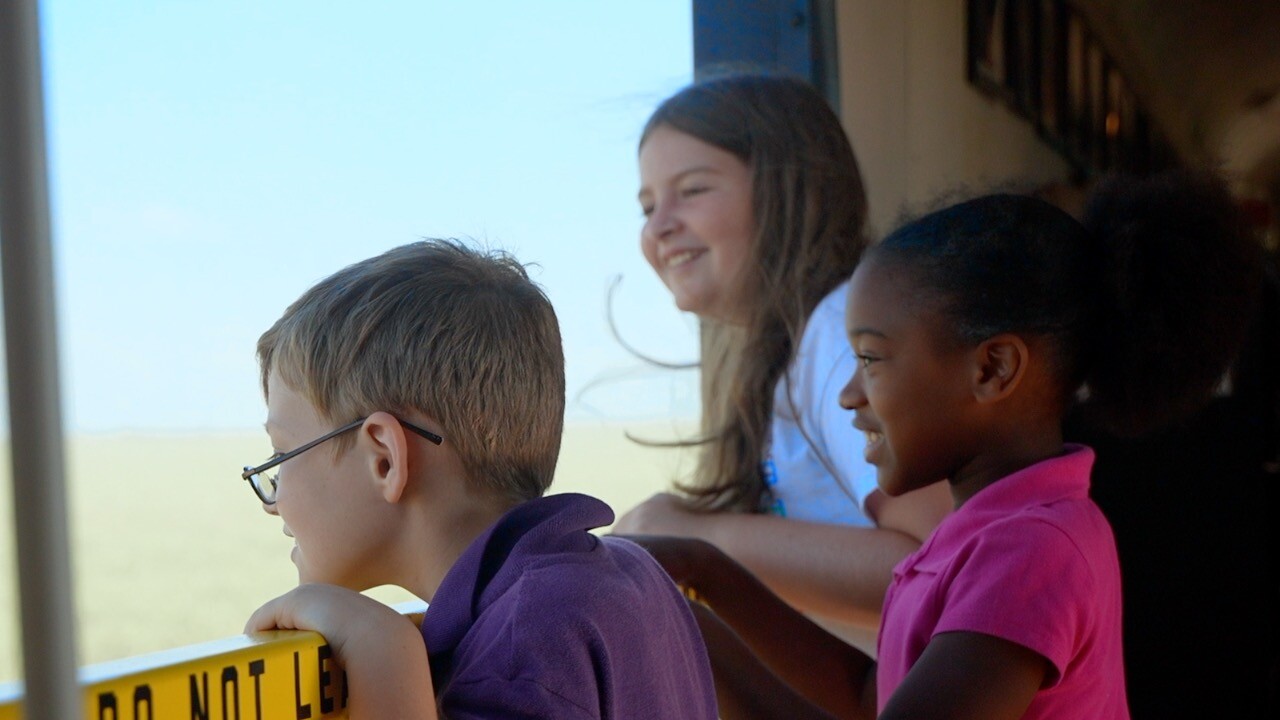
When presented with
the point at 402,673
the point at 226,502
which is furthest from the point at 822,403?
the point at 226,502

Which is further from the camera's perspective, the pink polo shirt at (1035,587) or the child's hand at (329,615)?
the pink polo shirt at (1035,587)

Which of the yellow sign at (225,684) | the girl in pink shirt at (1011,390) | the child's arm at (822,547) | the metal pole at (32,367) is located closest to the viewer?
the metal pole at (32,367)

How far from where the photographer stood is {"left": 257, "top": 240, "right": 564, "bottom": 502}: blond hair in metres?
0.92

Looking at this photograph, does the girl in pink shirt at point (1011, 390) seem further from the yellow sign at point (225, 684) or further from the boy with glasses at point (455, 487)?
the yellow sign at point (225, 684)

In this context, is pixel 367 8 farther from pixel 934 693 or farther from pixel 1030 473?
pixel 934 693

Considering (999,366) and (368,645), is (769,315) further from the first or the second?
(368,645)

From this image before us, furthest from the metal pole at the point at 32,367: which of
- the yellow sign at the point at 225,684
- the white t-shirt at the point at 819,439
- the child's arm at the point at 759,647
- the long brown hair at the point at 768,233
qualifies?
the long brown hair at the point at 768,233

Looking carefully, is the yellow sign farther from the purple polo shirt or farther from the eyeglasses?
the eyeglasses

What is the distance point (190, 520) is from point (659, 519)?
3.89ft

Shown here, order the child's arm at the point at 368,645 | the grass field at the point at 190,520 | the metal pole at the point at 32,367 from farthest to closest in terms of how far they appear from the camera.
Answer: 1. the grass field at the point at 190,520
2. the child's arm at the point at 368,645
3. the metal pole at the point at 32,367

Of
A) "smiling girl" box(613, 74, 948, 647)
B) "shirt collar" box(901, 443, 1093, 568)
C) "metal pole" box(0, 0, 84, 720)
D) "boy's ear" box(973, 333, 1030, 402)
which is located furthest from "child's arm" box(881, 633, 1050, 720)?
"metal pole" box(0, 0, 84, 720)

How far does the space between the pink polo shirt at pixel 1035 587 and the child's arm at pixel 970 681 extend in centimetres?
1

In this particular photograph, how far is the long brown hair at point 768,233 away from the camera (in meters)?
1.69

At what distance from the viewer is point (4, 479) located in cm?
41
